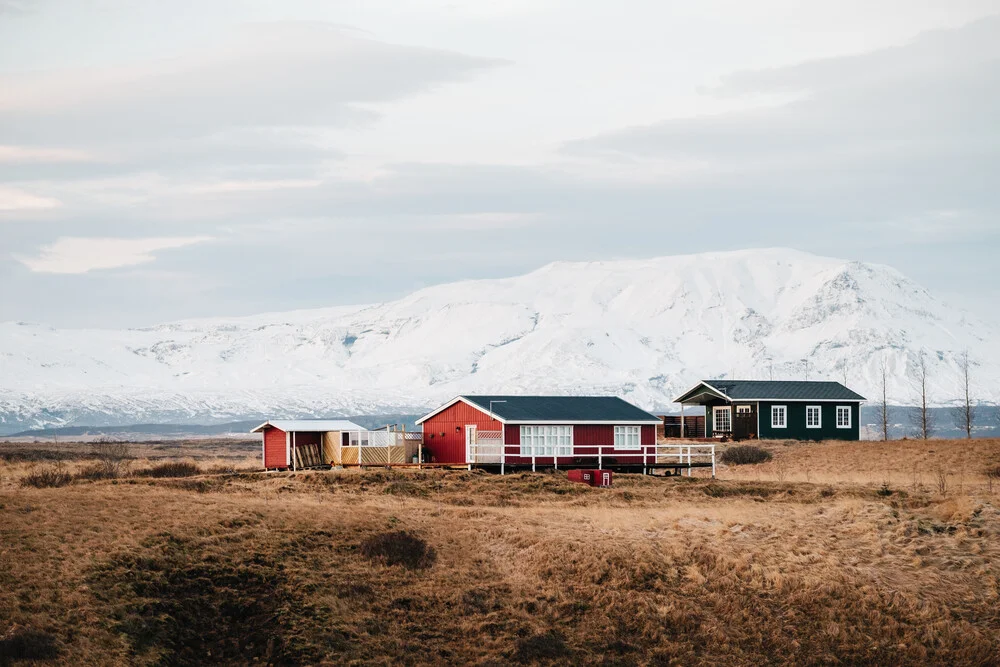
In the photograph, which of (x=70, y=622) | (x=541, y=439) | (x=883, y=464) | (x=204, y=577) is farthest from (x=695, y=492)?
(x=70, y=622)

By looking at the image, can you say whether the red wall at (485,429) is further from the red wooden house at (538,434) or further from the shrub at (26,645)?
the shrub at (26,645)

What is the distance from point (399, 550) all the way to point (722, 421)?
5370 centimetres

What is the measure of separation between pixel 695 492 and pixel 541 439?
12.1m

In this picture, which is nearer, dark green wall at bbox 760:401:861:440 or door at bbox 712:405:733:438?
dark green wall at bbox 760:401:861:440

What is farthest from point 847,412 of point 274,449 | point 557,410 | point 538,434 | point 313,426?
point 274,449

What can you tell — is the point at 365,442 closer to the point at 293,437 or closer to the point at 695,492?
the point at 293,437

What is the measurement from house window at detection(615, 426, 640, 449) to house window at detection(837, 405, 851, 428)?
25368 mm

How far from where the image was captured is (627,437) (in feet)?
203

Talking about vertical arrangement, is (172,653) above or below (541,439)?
below

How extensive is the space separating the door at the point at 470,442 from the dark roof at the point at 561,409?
3.88 feet

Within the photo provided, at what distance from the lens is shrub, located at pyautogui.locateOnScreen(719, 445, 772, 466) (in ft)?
226

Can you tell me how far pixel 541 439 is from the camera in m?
59.9

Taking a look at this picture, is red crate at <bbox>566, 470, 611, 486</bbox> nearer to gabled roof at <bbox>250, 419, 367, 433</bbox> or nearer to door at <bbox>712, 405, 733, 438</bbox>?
gabled roof at <bbox>250, 419, 367, 433</bbox>

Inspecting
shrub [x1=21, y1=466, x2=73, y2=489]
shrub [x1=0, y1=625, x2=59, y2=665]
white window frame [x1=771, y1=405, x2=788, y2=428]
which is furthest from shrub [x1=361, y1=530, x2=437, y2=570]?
white window frame [x1=771, y1=405, x2=788, y2=428]
